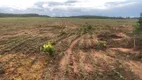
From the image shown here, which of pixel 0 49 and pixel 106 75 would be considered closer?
pixel 106 75

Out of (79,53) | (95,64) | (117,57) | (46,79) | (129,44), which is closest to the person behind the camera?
(46,79)

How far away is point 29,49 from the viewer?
26.1 meters

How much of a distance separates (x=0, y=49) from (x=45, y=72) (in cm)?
1006

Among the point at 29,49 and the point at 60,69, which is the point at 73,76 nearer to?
the point at 60,69

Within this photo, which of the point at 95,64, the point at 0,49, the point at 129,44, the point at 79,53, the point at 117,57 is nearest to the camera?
the point at 95,64

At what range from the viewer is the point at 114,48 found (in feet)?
89.6

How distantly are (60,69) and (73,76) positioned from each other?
6.22ft

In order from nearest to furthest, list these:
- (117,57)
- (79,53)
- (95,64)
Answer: (95,64) → (117,57) → (79,53)

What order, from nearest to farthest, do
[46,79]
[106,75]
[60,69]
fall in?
[46,79]
[106,75]
[60,69]

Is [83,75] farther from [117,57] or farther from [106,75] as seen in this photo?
[117,57]

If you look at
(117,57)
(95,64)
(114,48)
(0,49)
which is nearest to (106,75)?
(95,64)

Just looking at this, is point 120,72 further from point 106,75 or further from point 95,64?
point 95,64

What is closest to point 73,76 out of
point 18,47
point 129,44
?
point 18,47

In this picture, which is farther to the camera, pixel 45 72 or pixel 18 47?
pixel 18 47
